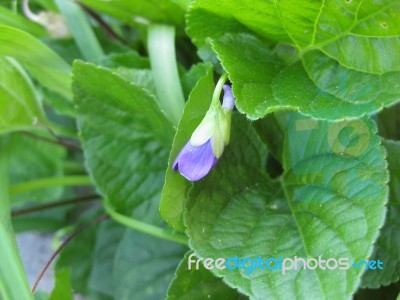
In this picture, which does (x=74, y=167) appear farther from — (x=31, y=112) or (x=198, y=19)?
(x=198, y=19)

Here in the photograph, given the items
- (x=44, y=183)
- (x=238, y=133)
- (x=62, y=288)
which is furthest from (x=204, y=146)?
(x=44, y=183)

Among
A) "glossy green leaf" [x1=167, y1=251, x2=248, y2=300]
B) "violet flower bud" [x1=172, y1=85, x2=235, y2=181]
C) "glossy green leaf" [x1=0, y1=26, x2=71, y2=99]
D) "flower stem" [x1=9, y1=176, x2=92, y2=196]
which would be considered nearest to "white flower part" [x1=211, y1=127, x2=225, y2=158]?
"violet flower bud" [x1=172, y1=85, x2=235, y2=181]

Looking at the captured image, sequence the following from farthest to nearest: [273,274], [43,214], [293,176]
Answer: [43,214]
[293,176]
[273,274]

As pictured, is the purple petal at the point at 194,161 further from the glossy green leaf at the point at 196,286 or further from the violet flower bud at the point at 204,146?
the glossy green leaf at the point at 196,286

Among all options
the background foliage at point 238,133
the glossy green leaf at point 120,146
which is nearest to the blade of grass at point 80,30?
the background foliage at point 238,133

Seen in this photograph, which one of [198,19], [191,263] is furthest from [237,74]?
[191,263]

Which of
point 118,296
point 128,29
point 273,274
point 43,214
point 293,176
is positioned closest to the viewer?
point 273,274

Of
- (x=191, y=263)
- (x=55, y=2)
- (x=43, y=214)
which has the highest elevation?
(x=55, y=2)
